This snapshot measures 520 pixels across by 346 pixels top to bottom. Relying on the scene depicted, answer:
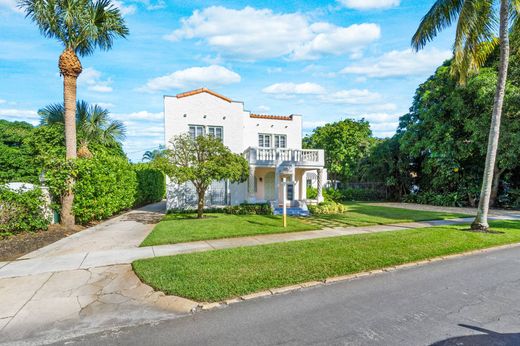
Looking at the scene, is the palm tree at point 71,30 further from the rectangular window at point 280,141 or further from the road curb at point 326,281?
the rectangular window at point 280,141

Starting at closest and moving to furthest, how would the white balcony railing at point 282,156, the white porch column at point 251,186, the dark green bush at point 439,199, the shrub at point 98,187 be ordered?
the shrub at point 98,187 < the white balcony railing at point 282,156 < the white porch column at point 251,186 < the dark green bush at point 439,199

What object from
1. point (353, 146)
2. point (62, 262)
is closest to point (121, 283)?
point (62, 262)

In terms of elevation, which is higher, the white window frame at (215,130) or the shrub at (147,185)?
the white window frame at (215,130)

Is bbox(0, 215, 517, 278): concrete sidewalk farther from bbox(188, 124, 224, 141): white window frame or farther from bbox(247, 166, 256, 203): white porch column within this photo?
bbox(188, 124, 224, 141): white window frame

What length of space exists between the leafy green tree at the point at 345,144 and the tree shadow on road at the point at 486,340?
28.1 meters

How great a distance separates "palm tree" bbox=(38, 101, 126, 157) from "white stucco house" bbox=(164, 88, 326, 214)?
5.50 meters

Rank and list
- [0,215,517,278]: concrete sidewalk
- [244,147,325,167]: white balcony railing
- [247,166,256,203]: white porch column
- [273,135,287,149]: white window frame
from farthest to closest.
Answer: [273,135,287,149]: white window frame, [247,166,256,203]: white porch column, [244,147,325,167]: white balcony railing, [0,215,517,278]: concrete sidewalk

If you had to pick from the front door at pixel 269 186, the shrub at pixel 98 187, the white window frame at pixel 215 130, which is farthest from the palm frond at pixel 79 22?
the front door at pixel 269 186

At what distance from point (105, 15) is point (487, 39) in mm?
15333

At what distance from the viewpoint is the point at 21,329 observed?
12.6 ft

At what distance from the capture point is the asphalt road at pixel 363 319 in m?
3.54

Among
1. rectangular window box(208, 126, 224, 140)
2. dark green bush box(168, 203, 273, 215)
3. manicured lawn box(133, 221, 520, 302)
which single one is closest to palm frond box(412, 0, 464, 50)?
manicured lawn box(133, 221, 520, 302)

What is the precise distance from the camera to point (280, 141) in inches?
773

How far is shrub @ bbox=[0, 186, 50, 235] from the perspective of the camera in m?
8.67
